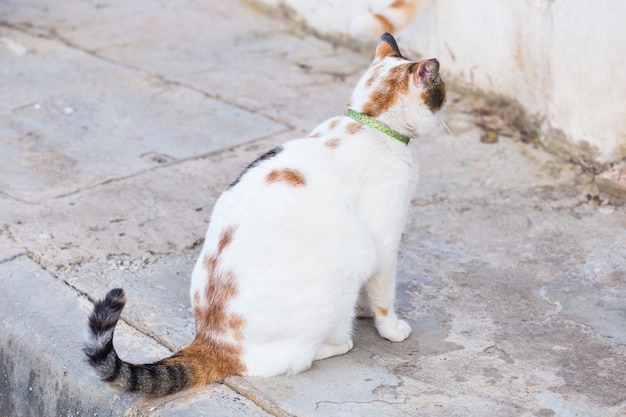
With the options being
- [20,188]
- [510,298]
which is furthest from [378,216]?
[20,188]

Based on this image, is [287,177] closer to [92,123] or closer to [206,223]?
[206,223]

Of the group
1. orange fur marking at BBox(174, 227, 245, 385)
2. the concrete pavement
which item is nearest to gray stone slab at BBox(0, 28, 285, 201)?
the concrete pavement

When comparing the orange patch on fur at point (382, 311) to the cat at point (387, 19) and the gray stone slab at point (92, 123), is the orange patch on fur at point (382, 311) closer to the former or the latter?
the gray stone slab at point (92, 123)

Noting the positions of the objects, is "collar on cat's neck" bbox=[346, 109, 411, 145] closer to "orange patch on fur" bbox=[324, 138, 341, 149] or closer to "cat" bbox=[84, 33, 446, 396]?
"cat" bbox=[84, 33, 446, 396]

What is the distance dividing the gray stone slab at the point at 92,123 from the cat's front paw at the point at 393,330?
1.90 metres

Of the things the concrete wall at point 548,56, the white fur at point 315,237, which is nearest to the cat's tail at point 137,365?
the white fur at point 315,237

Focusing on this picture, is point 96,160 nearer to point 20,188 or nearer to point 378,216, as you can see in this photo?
point 20,188

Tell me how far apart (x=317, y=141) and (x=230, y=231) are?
468 millimetres

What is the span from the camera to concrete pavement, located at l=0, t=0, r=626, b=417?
2.98 meters

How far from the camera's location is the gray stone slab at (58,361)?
9.18ft

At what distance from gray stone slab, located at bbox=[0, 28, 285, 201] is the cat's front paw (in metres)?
1.90

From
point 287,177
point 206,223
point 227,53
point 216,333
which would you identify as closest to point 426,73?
point 287,177

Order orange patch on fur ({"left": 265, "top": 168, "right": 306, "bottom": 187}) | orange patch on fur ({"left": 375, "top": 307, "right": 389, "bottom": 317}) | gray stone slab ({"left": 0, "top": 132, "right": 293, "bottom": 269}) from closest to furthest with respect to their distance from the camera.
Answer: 1. orange patch on fur ({"left": 265, "top": 168, "right": 306, "bottom": 187})
2. orange patch on fur ({"left": 375, "top": 307, "right": 389, "bottom": 317})
3. gray stone slab ({"left": 0, "top": 132, "right": 293, "bottom": 269})

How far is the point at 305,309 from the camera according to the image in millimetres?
2846
